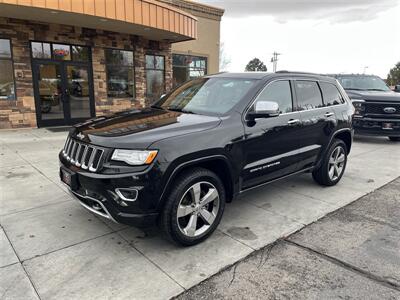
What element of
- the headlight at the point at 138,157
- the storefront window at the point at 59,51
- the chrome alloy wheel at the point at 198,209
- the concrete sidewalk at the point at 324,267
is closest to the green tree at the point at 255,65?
the storefront window at the point at 59,51

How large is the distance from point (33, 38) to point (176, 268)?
33.7 ft

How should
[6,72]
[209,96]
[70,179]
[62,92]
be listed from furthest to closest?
[62,92] < [6,72] < [209,96] < [70,179]

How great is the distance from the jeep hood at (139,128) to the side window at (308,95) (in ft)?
5.31

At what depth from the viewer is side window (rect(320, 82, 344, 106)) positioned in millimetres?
4988

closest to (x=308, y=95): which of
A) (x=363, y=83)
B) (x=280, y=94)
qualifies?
(x=280, y=94)

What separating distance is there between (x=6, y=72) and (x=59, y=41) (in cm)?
201

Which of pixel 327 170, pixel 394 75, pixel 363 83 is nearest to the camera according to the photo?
pixel 327 170

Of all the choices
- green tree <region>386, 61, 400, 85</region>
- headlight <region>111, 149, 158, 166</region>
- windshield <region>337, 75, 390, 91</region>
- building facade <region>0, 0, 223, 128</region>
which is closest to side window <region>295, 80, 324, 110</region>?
headlight <region>111, 149, 158, 166</region>

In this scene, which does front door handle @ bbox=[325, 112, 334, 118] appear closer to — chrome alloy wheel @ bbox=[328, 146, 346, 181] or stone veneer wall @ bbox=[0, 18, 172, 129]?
chrome alloy wheel @ bbox=[328, 146, 346, 181]

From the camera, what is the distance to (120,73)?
12.8 meters

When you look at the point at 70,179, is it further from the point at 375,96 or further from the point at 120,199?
the point at 375,96

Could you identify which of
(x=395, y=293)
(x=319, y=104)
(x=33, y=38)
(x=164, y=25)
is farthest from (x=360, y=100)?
(x=33, y=38)

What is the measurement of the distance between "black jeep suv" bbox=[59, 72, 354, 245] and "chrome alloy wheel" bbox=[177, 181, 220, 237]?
10 mm

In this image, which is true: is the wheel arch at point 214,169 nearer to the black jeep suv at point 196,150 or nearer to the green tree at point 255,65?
the black jeep suv at point 196,150
